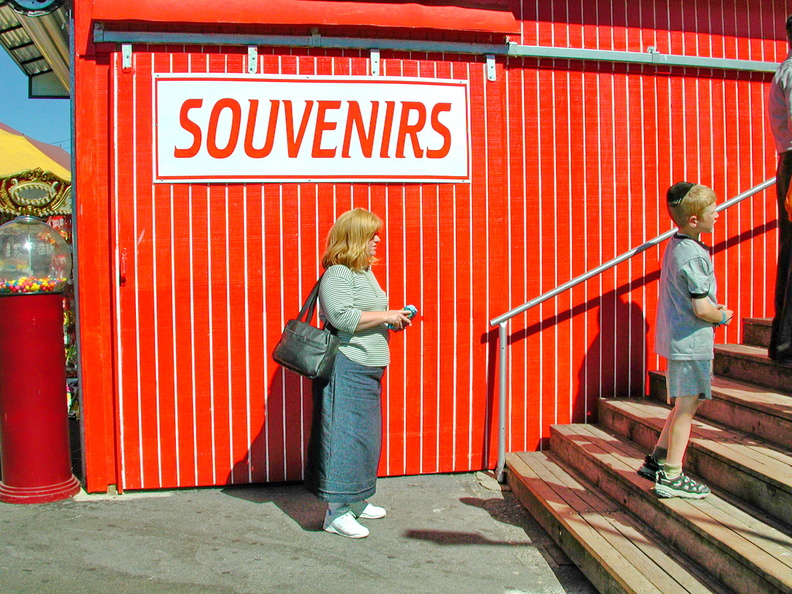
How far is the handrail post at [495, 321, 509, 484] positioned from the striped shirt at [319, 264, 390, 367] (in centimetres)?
98

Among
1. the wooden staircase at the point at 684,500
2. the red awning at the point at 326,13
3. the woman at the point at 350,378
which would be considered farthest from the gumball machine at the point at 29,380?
the wooden staircase at the point at 684,500

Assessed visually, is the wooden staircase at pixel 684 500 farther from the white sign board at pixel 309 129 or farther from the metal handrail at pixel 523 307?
the white sign board at pixel 309 129

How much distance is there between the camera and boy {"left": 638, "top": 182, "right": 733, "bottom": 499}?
10.3 feet

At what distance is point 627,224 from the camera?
4.74 meters

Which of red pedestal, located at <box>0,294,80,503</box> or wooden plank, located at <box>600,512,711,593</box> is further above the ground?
red pedestal, located at <box>0,294,80,503</box>

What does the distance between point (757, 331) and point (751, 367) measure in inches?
20.6

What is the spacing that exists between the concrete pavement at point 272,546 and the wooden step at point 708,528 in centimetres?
43

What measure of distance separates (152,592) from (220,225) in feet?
6.82

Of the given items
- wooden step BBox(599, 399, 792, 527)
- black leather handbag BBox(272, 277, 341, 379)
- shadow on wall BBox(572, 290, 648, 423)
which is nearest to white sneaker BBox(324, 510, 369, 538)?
black leather handbag BBox(272, 277, 341, 379)

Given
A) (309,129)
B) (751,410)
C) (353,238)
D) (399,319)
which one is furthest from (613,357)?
(309,129)

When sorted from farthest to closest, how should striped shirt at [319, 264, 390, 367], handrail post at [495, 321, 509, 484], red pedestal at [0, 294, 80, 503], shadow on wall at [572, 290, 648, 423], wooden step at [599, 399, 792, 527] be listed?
shadow on wall at [572, 290, 648, 423] → handrail post at [495, 321, 509, 484] → red pedestal at [0, 294, 80, 503] → striped shirt at [319, 264, 390, 367] → wooden step at [599, 399, 792, 527]

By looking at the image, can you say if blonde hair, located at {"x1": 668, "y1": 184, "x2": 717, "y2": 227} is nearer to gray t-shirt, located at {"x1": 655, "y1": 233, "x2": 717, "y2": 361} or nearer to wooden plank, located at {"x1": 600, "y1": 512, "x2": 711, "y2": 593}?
gray t-shirt, located at {"x1": 655, "y1": 233, "x2": 717, "y2": 361}

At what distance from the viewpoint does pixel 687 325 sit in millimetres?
3191

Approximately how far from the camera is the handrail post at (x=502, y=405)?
439 cm
